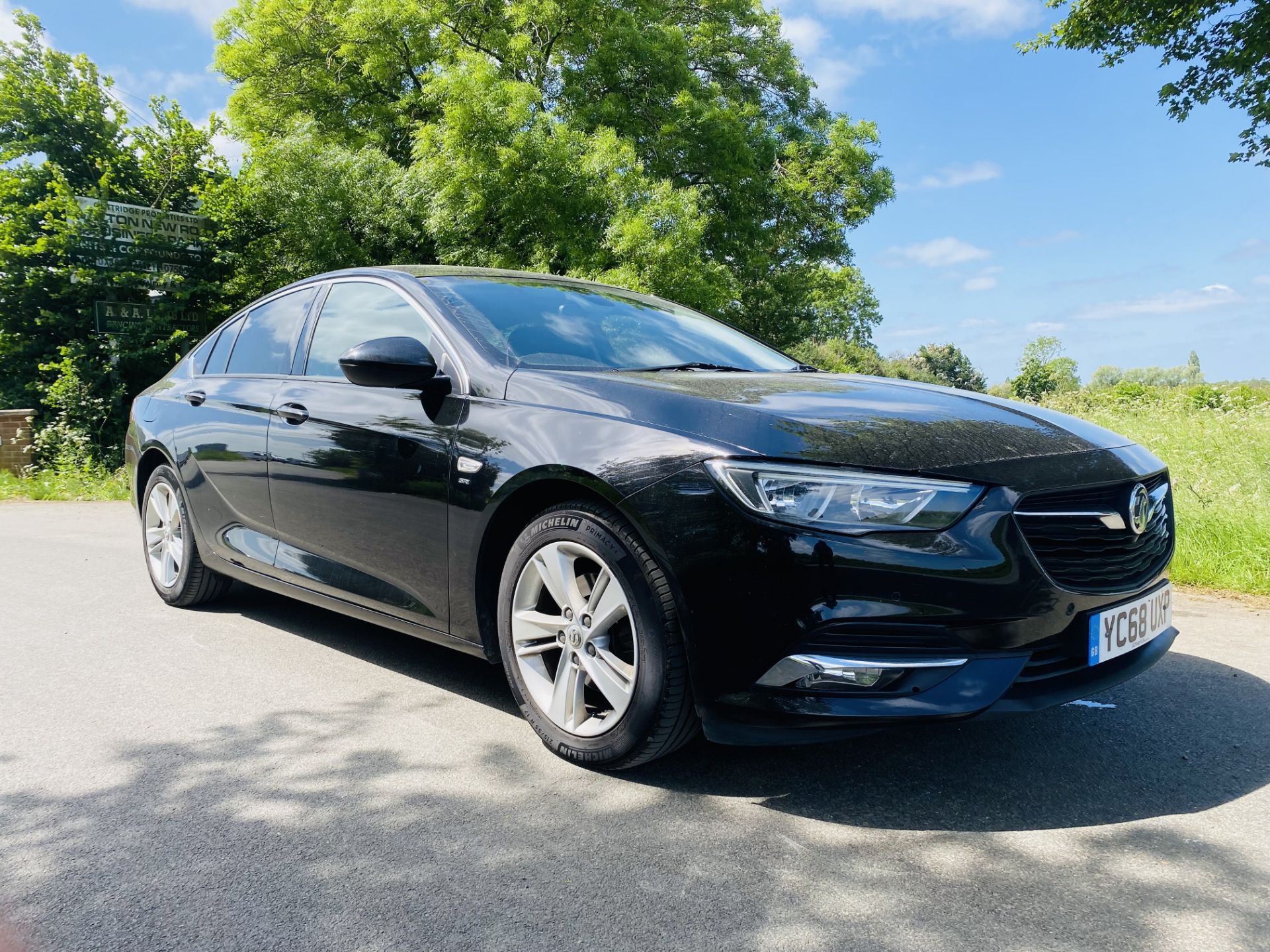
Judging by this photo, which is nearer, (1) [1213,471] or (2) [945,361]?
(1) [1213,471]

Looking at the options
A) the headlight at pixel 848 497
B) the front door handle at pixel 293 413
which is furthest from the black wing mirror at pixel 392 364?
the headlight at pixel 848 497

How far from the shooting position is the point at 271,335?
4594 mm

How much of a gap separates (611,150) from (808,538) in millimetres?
20016

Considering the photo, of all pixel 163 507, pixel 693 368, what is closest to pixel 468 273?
pixel 693 368

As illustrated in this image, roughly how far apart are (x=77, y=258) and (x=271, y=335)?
550 inches

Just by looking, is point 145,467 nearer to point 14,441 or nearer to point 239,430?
point 239,430

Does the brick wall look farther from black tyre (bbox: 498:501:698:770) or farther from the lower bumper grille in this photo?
the lower bumper grille

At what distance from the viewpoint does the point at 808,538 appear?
8.14 ft

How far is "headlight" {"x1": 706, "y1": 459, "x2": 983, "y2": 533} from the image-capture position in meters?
2.49

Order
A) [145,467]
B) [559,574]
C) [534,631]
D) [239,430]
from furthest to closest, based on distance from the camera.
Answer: [145,467] → [239,430] → [534,631] → [559,574]

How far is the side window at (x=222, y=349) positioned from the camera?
194 inches

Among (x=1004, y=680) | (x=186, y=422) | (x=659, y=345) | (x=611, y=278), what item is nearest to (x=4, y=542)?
(x=186, y=422)

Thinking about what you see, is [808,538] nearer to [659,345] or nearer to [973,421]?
[973,421]

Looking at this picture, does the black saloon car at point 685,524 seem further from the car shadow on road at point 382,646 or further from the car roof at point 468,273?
the car shadow on road at point 382,646
